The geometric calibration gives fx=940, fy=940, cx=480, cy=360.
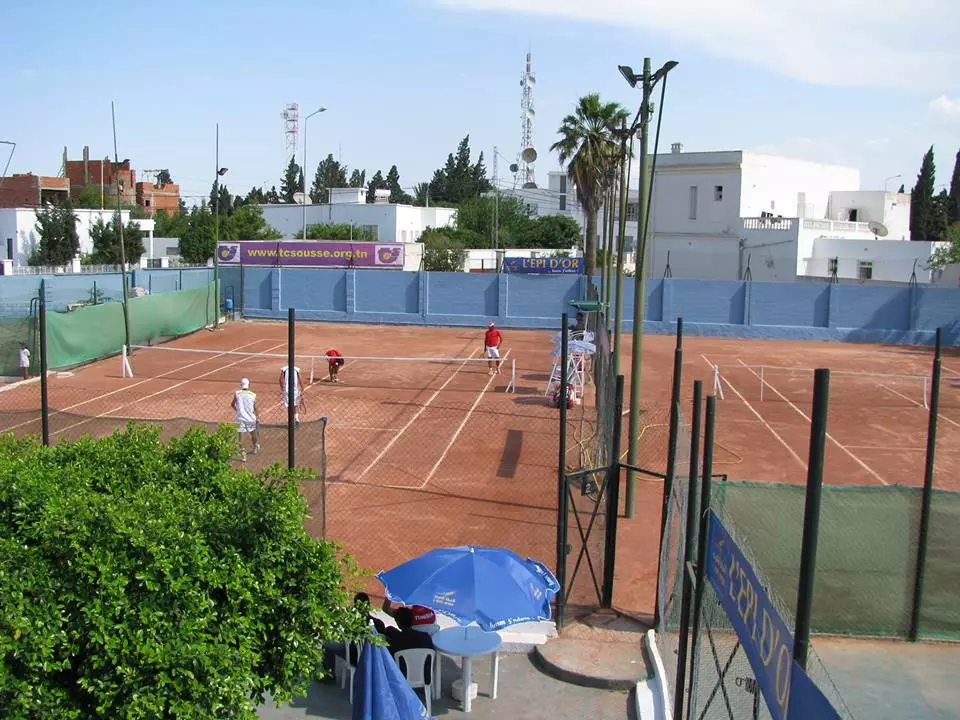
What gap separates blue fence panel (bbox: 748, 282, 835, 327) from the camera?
42.4 meters

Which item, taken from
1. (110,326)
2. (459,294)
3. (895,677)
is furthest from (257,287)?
(895,677)

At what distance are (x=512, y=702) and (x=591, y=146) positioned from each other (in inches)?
1491

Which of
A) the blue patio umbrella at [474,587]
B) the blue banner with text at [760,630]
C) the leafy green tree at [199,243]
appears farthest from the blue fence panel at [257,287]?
the blue banner with text at [760,630]

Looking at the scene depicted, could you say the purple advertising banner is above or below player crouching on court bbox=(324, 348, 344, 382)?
above

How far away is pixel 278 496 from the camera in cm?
628

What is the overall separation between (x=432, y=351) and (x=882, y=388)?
1592 cm

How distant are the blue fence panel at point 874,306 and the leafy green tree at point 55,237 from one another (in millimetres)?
41987

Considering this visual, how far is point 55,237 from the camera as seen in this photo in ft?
177

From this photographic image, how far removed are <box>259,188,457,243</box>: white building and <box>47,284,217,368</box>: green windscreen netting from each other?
32.7m

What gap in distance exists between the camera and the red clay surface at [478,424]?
1374cm

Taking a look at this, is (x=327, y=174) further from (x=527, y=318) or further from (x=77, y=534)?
(x=77, y=534)

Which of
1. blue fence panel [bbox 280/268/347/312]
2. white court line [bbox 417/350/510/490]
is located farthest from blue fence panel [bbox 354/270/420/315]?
white court line [bbox 417/350/510/490]

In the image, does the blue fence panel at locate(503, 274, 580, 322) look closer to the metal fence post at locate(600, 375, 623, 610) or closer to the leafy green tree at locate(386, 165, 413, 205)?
the metal fence post at locate(600, 375, 623, 610)

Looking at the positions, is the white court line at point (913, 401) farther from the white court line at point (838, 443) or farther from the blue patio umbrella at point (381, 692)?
the blue patio umbrella at point (381, 692)
